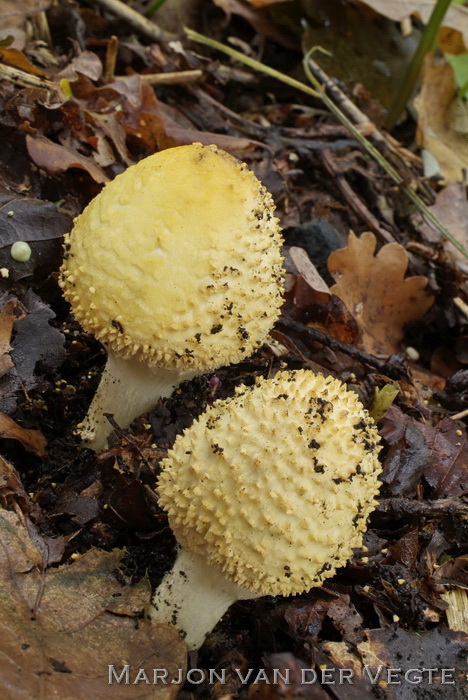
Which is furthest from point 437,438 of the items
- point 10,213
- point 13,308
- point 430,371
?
point 10,213

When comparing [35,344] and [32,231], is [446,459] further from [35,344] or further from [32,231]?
[32,231]

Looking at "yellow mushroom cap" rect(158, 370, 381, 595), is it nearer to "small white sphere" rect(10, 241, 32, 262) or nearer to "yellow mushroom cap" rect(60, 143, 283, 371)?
"yellow mushroom cap" rect(60, 143, 283, 371)

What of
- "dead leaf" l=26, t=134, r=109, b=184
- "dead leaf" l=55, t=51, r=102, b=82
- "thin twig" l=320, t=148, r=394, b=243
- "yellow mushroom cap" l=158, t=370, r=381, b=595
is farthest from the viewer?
"thin twig" l=320, t=148, r=394, b=243

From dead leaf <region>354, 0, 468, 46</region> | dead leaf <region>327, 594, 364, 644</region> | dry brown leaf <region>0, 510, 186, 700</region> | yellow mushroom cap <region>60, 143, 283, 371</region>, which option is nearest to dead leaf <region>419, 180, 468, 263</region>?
dead leaf <region>354, 0, 468, 46</region>

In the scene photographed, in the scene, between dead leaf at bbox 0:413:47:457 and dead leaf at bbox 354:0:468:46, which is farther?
dead leaf at bbox 354:0:468:46

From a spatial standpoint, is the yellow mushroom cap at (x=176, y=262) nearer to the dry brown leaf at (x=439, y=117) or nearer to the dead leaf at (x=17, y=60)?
the dead leaf at (x=17, y=60)

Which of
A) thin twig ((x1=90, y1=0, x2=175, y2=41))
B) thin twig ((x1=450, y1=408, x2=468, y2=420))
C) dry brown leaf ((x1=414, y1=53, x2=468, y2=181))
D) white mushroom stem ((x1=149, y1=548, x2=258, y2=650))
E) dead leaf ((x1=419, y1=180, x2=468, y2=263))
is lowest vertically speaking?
white mushroom stem ((x1=149, y1=548, x2=258, y2=650))
